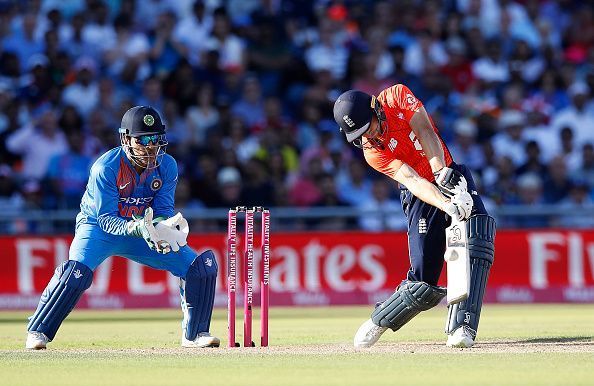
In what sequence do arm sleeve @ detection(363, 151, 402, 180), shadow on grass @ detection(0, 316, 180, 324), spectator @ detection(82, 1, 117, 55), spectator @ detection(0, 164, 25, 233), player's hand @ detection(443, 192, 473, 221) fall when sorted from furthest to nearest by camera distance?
spectator @ detection(82, 1, 117, 55), spectator @ detection(0, 164, 25, 233), shadow on grass @ detection(0, 316, 180, 324), arm sleeve @ detection(363, 151, 402, 180), player's hand @ detection(443, 192, 473, 221)

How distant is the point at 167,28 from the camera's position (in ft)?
57.8

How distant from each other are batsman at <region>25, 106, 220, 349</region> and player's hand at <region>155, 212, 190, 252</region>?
0.08m

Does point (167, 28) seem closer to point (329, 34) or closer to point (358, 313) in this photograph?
point (329, 34)

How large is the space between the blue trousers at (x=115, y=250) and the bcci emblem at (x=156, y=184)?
1.39ft

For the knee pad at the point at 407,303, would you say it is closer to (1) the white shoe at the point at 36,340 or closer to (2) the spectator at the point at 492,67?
(1) the white shoe at the point at 36,340

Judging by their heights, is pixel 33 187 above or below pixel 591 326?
above

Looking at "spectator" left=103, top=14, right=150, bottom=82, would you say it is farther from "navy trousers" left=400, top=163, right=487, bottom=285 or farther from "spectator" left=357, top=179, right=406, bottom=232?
"navy trousers" left=400, top=163, right=487, bottom=285

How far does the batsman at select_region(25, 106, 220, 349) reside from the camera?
9.25 meters

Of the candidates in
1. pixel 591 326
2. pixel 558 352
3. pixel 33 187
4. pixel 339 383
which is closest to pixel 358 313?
pixel 591 326

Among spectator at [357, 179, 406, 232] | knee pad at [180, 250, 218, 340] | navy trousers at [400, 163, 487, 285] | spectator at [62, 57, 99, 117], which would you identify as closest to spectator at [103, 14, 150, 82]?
spectator at [62, 57, 99, 117]

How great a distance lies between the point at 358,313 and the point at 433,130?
536 centimetres

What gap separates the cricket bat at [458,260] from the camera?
8.91m

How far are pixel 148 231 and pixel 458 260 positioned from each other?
2.30 meters

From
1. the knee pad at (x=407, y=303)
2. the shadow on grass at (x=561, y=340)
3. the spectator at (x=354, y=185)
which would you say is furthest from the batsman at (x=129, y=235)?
the spectator at (x=354, y=185)
